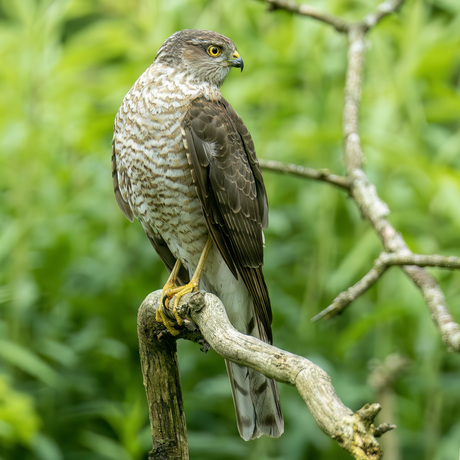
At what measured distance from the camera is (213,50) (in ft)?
12.4

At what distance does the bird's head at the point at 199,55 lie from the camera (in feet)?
12.1

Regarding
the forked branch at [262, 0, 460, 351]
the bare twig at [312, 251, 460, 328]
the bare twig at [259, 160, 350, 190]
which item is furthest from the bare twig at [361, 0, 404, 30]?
the bare twig at [312, 251, 460, 328]

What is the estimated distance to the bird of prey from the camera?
343 centimetres

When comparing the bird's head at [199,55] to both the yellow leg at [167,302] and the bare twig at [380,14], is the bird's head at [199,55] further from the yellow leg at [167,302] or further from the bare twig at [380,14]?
the yellow leg at [167,302]

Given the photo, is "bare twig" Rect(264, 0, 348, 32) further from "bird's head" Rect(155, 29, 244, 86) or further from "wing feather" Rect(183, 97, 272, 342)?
"wing feather" Rect(183, 97, 272, 342)

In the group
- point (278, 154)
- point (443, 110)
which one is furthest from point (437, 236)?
point (278, 154)

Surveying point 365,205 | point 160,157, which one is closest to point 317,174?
point 365,205

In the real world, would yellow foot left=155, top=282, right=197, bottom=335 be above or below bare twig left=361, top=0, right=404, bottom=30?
below

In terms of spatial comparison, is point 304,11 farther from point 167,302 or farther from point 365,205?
point 167,302

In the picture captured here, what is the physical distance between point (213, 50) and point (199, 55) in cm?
8

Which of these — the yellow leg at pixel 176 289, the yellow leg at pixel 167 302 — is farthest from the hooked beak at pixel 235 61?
the yellow leg at pixel 167 302

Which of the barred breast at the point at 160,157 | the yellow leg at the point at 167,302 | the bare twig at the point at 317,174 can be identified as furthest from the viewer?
the barred breast at the point at 160,157

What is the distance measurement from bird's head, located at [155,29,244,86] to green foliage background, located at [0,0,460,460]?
0.70 m

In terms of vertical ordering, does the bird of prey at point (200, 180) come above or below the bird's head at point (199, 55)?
below
